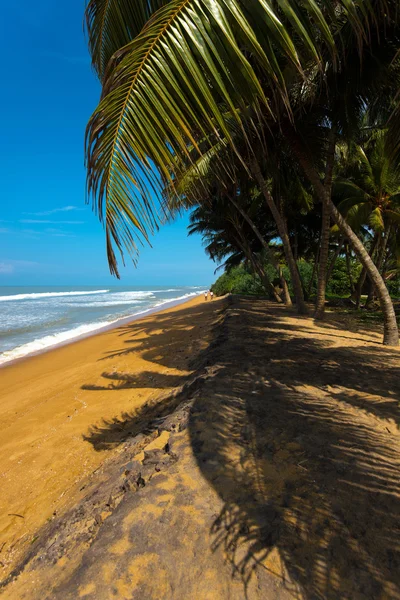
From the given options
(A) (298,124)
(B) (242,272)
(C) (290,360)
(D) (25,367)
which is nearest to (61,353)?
(D) (25,367)

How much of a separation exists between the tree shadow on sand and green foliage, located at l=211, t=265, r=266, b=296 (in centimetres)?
2052

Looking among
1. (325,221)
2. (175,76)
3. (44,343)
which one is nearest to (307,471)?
(175,76)

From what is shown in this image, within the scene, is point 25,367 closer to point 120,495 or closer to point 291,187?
point 120,495

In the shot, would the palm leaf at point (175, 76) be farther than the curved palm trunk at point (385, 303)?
No

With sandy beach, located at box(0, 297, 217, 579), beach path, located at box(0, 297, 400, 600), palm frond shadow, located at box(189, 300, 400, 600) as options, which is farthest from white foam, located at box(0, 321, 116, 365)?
palm frond shadow, located at box(189, 300, 400, 600)

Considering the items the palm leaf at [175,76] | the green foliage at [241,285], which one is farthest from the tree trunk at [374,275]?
the green foliage at [241,285]

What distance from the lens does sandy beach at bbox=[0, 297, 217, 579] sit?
8.08 feet

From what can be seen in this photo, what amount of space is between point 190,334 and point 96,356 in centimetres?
Result: 286

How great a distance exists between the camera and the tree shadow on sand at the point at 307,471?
1389mm

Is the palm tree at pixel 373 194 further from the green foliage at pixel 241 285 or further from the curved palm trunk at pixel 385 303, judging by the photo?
the green foliage at pixel 241 285

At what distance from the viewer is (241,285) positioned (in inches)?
1061

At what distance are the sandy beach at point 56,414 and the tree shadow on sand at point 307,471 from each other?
0.93m

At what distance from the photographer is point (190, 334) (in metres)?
9.08

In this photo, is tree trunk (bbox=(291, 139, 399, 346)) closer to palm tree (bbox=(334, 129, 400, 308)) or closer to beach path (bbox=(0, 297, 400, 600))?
beach path (bbox=(0, 297, 400, 600))
